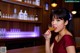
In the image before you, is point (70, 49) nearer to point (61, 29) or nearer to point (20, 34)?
point (61, 29)

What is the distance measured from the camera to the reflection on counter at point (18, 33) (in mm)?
4282

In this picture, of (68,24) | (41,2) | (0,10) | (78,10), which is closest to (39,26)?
(41,2)

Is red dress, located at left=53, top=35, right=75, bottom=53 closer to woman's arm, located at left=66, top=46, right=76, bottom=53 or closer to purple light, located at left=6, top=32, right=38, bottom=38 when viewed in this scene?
woman's arm, located at left=66, top=46, right=76, bottom=53

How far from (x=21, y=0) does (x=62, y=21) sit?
311 centimetres

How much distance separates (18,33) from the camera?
15.8ft

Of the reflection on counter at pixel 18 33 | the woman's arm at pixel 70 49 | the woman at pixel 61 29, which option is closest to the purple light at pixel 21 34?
the reflection on counter at pixel 18 33

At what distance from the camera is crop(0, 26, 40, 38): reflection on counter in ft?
14.0

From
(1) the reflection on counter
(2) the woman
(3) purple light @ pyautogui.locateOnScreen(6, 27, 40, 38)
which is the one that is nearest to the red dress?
(2) the woman

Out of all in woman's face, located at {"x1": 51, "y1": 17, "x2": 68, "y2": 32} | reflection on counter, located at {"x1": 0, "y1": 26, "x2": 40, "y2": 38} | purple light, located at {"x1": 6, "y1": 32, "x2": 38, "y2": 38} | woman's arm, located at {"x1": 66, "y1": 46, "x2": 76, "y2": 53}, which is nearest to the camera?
woman's arm, located at {"x1": 66, "y1": 46, "x2": 76, "y2": 53}

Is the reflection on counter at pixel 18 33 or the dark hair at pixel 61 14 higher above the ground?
the dark hair at pixel 61 14

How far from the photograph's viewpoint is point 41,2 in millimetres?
5711

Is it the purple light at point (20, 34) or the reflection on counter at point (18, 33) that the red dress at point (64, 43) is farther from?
the purple light at point (20, 34)

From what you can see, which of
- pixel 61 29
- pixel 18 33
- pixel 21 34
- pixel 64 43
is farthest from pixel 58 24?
pixel 21 34

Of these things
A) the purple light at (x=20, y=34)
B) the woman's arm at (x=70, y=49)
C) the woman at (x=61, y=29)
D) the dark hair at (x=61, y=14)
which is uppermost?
the dark hair at (x=61, y=14)
